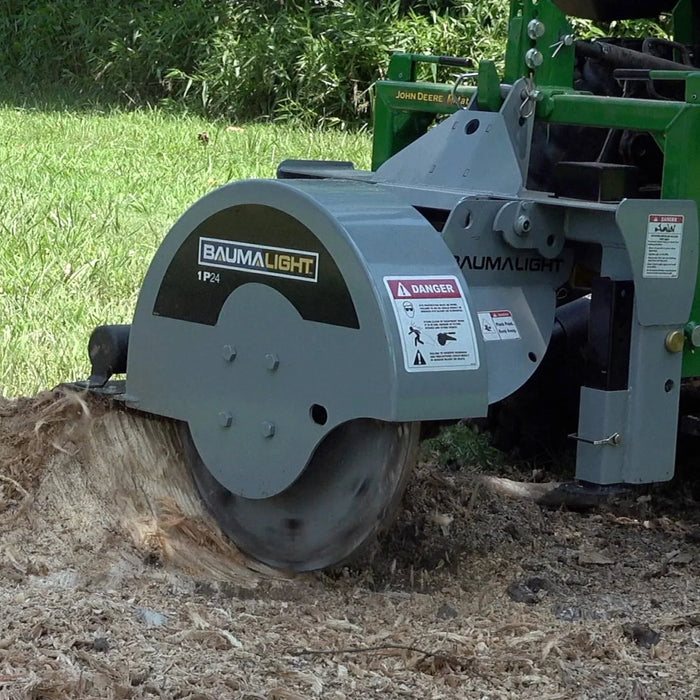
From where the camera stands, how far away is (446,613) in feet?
9.09

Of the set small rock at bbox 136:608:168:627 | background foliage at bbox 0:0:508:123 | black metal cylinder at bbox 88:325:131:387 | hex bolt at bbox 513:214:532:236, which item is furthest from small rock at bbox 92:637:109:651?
background foliage at bbox 0:0:508:123

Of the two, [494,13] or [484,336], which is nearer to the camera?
[484,336]

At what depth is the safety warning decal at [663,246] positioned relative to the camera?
2.74 meters

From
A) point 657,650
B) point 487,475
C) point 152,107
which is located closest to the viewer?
point 657,650

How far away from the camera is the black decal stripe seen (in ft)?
8.89

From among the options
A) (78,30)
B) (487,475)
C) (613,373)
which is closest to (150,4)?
(78,30)

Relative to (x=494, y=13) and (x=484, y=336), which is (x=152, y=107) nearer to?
(x=494, y=13)

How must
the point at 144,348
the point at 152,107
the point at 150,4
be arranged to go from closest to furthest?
the point at 144,348, the point at 152,107, the point at 150,4

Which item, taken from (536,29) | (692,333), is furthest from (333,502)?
(536,29)

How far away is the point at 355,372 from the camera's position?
267 centimetres

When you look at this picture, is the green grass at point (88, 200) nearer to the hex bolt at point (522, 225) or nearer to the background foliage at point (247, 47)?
the background foliage at point (247, 47)

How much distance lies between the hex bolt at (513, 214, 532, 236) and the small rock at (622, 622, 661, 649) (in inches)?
30.5

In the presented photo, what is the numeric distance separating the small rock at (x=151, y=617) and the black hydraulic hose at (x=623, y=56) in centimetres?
161

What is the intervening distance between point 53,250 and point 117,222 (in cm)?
58
